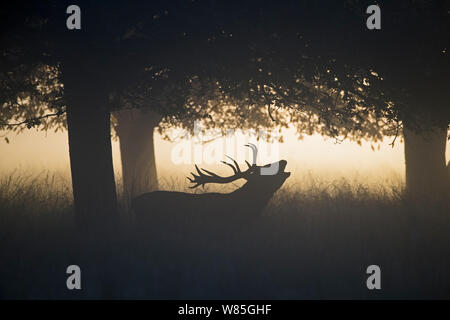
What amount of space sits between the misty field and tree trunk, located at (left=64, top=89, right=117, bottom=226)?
0.56 m

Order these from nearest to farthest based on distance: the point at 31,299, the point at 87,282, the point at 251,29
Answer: the point at 31,299, the point at 87,282, the point at 251,29

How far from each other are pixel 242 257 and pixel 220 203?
2.27m

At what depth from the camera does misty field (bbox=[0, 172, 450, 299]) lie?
275 inches

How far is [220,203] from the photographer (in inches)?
409

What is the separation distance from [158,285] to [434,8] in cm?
769

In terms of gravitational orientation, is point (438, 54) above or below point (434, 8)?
below

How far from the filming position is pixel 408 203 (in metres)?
12.3

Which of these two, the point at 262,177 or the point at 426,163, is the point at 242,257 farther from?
the point at 426,163

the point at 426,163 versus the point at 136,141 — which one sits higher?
the point at 136,141

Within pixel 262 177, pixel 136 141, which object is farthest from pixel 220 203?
pixel 136 141

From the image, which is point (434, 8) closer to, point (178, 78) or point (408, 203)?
point (408, 203)

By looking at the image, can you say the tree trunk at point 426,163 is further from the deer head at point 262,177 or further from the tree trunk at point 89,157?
the tree trunk at point 89,157

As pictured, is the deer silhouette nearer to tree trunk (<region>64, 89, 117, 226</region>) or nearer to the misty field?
the misty field

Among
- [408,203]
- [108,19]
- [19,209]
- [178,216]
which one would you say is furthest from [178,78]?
[408,203]
